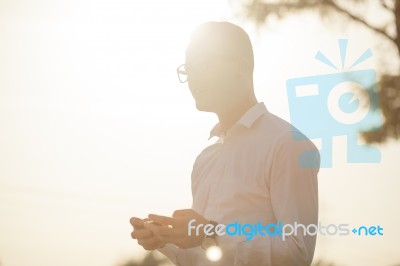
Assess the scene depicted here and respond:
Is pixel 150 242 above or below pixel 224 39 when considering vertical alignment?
below

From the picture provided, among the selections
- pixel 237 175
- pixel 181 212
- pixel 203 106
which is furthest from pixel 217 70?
pixel 181 212

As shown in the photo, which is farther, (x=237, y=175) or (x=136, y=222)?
(x=237, y=175)

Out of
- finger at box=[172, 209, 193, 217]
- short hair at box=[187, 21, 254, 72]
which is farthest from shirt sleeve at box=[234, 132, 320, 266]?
short hair at box=[187, 21, 254, 72]

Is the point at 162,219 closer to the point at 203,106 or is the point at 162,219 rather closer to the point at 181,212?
the point at 181,212

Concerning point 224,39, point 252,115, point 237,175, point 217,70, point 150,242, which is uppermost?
point 224,39

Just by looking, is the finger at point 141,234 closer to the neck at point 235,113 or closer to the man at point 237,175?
the man at point 237,175

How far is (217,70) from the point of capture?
2268 mm

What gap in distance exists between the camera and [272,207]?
A: 2.03 m

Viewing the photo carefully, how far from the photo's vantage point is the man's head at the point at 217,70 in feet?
7.41

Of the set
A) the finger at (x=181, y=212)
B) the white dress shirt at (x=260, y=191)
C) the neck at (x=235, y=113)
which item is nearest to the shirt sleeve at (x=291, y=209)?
the white dress shirt at (x=260, y=191)

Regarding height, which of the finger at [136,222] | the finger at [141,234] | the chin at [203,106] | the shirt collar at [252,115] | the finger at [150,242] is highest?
the chin at [203,106]

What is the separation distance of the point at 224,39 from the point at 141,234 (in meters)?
0.78

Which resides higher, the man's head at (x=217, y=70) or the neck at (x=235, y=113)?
the man's head at (x=217, y=70)

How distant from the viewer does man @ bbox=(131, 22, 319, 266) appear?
194 cm
